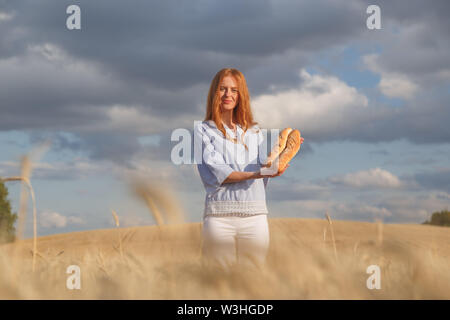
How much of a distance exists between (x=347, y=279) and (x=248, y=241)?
1.41 m

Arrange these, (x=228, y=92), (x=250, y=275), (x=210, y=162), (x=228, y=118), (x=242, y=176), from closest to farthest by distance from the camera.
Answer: (x=250, y=275) → (x=242, y=176) → (x=210, y=162) → (x=228, y=92) → (x=228, y=118)

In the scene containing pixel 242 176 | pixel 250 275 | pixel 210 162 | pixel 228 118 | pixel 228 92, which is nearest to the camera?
pixel 250 275

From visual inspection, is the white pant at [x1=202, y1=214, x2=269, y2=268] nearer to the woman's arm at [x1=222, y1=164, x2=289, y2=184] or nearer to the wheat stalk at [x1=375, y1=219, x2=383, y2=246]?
the woman's arm at [x1=222, y1=164, x2=289, y2=184]

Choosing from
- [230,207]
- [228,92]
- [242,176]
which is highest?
[228,92]

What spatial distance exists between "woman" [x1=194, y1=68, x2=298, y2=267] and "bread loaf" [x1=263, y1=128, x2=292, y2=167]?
0.32 feet

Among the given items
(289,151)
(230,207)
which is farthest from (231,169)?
(289,151)

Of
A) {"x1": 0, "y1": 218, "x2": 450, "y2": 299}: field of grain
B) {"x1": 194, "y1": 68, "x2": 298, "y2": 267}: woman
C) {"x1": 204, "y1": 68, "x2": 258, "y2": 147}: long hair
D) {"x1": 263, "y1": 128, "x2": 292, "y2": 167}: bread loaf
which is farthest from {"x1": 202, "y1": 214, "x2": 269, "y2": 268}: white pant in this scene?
{"x1": 0, "y1": 218, "x2": 450, "y2": 299}: field of grain

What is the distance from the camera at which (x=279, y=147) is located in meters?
2.93

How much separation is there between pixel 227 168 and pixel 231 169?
27 millimetres

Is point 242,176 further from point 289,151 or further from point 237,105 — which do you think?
point 237,105

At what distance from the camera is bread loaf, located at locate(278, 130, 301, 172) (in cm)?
286

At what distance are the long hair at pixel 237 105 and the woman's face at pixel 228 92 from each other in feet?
0.08

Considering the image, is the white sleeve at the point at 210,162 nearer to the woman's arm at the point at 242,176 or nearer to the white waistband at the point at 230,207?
the woman's arm at the point at 242,176

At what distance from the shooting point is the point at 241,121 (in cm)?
331
